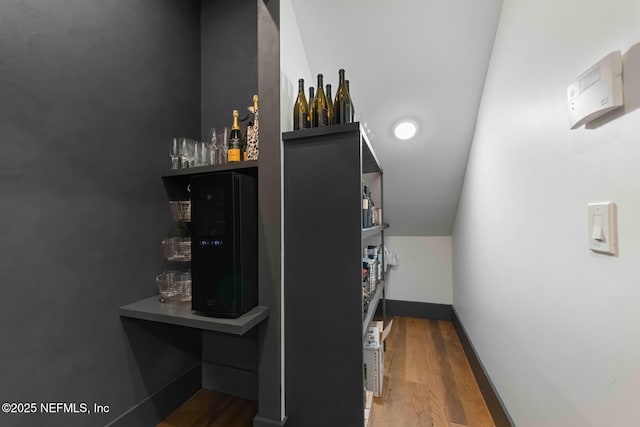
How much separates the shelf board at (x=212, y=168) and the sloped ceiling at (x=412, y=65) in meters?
0.80

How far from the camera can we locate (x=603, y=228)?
0.57 metres

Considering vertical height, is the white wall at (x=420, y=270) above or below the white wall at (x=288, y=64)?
below

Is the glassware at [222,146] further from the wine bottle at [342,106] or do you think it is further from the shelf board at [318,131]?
the wine bottle at [342,106]

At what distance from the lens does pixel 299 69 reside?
4.34 ft

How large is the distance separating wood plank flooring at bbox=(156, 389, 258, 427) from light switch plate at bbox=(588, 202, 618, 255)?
152cm

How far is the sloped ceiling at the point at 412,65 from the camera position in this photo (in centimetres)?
127

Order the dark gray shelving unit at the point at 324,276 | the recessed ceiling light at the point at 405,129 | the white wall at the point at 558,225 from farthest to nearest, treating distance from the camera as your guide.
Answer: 1. the recessed ceiling light at the point at 405,129
2. the dark gray shelving unit at the point at 324,276
3. the white wall at the point at 558,225

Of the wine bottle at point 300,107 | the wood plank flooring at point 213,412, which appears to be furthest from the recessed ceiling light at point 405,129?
the wood plank flooring at point 213,412

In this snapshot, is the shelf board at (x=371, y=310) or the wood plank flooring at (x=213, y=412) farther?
the wood plank flooring at (x=213, y=412)

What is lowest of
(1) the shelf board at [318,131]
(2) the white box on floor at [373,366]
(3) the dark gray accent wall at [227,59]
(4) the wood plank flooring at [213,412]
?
(4) the wood plank flooring at [213,412]

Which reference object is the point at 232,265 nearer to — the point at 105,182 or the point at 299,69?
the point at 105,182

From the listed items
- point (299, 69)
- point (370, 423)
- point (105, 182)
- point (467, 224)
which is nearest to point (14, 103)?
point (105, 182)

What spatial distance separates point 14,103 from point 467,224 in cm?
235

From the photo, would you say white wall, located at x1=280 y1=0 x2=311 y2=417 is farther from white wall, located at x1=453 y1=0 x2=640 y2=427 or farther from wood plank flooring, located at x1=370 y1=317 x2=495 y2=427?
white wall, located at x1=453 y1=0 x2=640 y2=427
